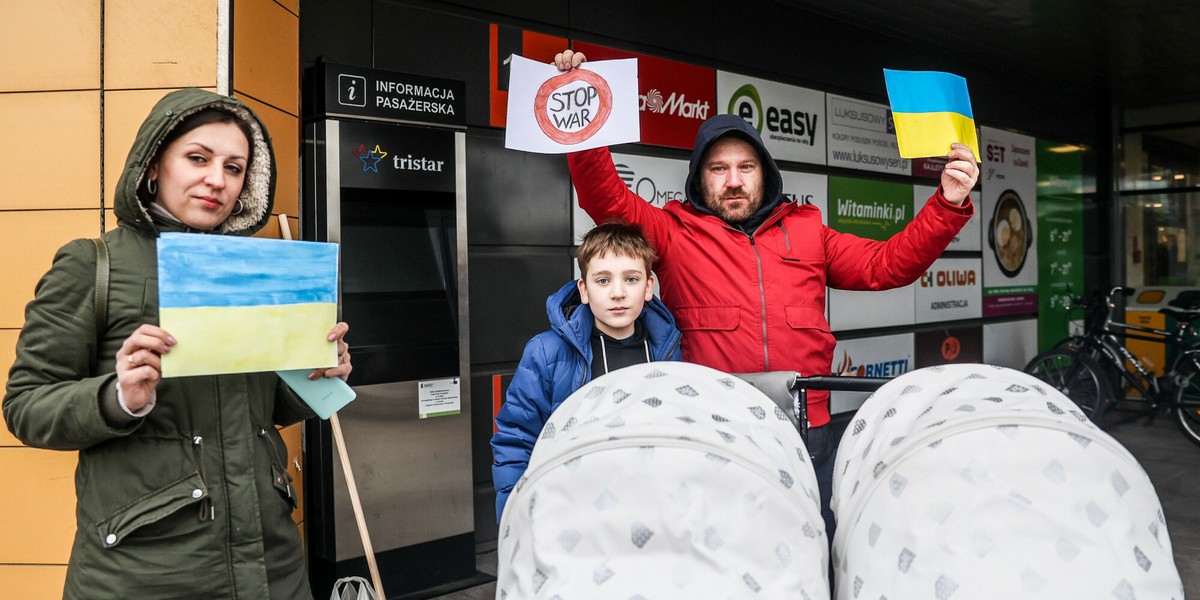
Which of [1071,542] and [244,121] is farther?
[244,121]

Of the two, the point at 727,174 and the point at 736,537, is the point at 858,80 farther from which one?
the point at 736,537

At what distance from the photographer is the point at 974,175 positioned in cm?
280

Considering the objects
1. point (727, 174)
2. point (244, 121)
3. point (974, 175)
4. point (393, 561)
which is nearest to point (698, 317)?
point (727, 174)

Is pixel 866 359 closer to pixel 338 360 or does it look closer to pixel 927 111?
pixel 927 111

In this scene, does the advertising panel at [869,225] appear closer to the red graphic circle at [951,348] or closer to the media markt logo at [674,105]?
the red graphic circle at [951,348]

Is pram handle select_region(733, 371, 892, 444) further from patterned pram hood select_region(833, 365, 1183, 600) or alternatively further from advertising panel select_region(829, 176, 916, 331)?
advertising panel select_region(829, 176, 916, 331)

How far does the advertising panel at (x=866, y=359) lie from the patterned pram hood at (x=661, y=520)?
6329 mm

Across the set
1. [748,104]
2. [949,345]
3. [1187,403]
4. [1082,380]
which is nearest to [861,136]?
[748,104]

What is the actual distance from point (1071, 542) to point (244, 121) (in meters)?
1.78

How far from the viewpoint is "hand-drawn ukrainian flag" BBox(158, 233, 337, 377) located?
1.59 meters

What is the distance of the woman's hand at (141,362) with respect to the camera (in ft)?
5.14

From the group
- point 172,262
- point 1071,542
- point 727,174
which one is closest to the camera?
point 1071,542

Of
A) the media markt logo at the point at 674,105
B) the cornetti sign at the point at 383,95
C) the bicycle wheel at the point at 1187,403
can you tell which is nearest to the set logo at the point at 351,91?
the cornetti sign at the point at 383,95

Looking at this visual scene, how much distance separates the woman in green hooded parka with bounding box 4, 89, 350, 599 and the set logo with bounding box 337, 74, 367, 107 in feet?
8.09
